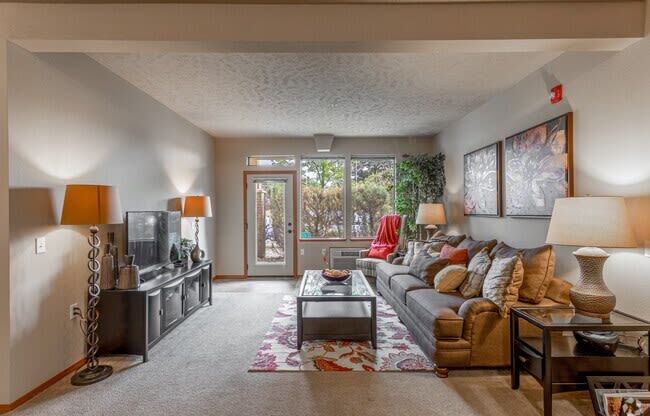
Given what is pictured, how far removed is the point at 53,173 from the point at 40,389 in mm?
1604

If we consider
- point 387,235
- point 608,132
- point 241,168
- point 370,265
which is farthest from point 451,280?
point 241,168

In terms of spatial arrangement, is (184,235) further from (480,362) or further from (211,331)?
(480,362)

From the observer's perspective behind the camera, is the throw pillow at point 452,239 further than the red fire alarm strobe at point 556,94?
Yes

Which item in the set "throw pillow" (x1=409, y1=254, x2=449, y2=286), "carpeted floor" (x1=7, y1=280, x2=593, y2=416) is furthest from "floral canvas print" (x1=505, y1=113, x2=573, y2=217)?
"carpeted floor" (x1=7, y1=280, x2=593, y2=416)

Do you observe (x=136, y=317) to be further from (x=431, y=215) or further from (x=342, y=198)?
(x=342, y=198)

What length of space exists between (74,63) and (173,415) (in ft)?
9.37

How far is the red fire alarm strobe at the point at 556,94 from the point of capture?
9.82 ft

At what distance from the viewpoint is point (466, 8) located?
2264 millimetres

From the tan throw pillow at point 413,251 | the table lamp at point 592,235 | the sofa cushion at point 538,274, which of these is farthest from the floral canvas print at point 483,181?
the table lamp at point 592,235

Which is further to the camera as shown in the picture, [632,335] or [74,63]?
[74,63]

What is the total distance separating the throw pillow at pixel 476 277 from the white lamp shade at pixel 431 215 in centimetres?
187

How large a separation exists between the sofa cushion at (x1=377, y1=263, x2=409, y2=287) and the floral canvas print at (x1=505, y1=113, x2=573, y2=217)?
1.47 meters

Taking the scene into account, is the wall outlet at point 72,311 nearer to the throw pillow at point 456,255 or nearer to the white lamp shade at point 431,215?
the throw pillow at point 456,255

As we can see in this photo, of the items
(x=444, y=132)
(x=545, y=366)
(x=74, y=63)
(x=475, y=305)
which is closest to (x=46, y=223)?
(x=74, y=63)
